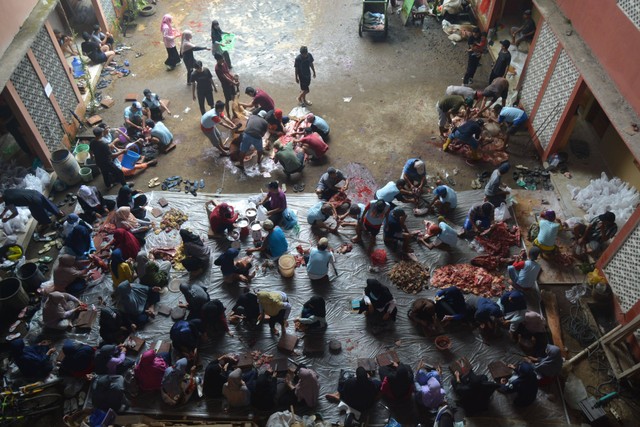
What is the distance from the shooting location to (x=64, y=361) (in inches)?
297

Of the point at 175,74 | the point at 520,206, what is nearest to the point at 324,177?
the point at 520,206

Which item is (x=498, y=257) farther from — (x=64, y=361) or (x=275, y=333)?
(x=64, y=361)

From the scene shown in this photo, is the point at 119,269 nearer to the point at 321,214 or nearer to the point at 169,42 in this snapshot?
the point at 321,214

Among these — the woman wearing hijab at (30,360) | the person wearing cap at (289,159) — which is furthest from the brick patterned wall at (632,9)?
the woman wearing hijab at (30,360)

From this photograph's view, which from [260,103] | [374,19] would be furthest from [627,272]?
[374,19]

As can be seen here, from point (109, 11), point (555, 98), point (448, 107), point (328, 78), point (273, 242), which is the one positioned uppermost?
point (555, 98)

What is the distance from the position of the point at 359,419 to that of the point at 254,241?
13.2 feet

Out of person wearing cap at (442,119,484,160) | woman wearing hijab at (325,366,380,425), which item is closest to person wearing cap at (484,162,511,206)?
person wearing cap at (442,119,484,160)

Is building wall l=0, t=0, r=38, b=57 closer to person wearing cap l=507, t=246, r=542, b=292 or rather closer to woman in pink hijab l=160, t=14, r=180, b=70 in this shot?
woman in pink hijab l=160, t=14, r=180, b=70

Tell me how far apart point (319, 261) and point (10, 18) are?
336 inches

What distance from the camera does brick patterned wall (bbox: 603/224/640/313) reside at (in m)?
8.01

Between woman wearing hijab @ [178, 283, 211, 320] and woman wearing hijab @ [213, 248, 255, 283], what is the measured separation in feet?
2.20

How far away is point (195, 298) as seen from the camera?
8.05m

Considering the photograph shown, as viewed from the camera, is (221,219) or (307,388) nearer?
(307,388)
